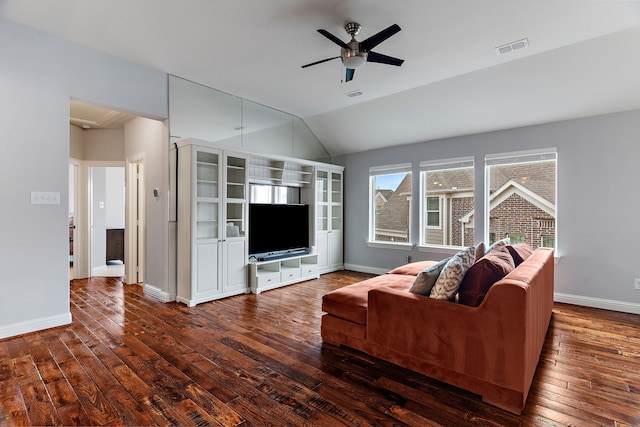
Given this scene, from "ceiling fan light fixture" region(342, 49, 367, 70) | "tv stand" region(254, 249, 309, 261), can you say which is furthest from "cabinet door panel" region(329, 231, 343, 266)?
"ceiling fan light fixture" region(342, 49, 367, 70)

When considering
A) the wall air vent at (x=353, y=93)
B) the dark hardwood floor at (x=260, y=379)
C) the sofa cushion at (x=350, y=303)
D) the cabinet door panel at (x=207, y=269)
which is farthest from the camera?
the wall air vent at (x=353, y=93)

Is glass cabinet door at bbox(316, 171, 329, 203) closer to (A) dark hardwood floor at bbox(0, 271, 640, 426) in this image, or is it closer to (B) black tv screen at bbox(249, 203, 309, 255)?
(B) black tv screen at bbox(249, 203, 309, 255)

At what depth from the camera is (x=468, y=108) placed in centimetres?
444

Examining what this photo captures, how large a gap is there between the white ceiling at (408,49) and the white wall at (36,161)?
0.81 feet

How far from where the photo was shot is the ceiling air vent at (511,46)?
3122mm

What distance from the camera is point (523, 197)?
179 inches

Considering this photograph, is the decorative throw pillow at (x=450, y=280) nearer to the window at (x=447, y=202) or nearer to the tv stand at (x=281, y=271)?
the tv stand at (x=281, y=271)

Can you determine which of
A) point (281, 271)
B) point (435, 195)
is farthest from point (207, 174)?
point (435, 195)

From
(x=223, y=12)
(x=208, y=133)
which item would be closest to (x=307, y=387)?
(x=223, y=12)

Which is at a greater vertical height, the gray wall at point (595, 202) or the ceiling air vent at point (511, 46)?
the ceiling air vent at point (511, 46)

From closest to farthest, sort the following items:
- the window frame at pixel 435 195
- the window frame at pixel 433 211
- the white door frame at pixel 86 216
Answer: the window frame at pixel 435 195 → the window frame at pixel 433 211 → the white door frame at pixel 86 216

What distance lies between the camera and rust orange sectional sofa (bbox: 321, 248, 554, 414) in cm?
190

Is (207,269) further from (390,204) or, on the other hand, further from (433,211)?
(433,211)

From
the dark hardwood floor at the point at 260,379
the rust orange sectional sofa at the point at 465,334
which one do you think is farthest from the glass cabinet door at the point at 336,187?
the rust orange sectional sofa at the point at 465,334
